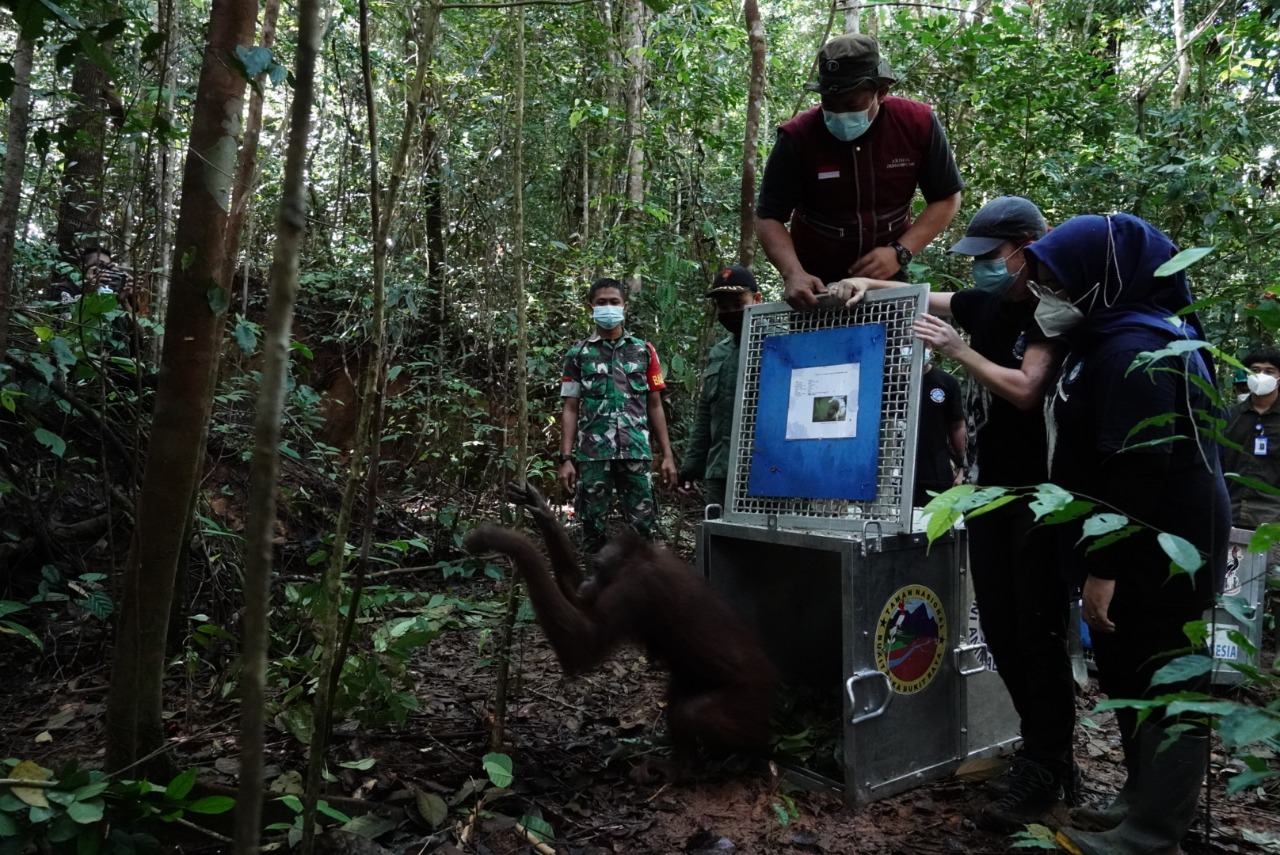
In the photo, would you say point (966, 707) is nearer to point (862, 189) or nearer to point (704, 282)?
point (862, 189)

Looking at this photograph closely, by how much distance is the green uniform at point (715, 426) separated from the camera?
187 inches

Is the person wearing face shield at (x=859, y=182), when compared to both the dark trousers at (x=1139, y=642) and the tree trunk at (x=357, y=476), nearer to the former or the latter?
the dark trousers at (x=1139, y=642)

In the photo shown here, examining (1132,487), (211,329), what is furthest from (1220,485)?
(211,329)

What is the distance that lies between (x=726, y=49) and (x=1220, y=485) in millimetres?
7523

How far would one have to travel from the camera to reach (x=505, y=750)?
3422 mm

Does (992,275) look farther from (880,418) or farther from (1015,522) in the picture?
(1015,522)

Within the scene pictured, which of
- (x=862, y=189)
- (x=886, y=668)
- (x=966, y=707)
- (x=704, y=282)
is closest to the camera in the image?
(x=886, y=668)

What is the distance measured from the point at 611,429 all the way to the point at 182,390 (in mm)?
3294

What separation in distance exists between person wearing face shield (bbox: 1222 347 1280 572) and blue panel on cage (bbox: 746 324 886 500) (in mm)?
3801

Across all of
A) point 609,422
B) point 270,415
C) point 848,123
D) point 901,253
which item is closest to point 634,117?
point 609,422

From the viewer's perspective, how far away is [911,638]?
10.6ft

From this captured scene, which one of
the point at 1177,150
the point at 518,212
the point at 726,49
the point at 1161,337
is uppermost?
the point at 726,49

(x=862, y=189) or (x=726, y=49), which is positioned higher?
(x=726, y=49)

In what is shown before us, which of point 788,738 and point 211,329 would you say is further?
point 788,738
